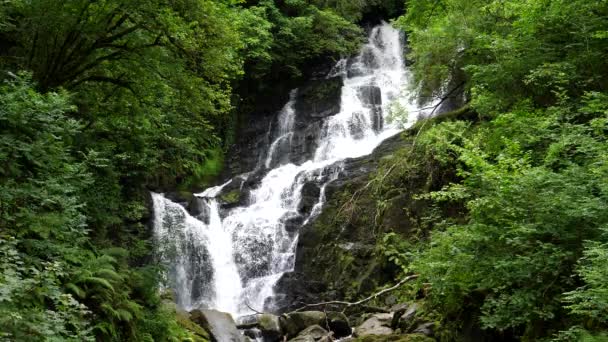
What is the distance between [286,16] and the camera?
26625 millimetres

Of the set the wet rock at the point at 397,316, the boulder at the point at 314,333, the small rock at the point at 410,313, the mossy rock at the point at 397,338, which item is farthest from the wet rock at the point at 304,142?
the mossy rock at the point at 397,338

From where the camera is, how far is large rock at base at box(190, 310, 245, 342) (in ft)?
37.0

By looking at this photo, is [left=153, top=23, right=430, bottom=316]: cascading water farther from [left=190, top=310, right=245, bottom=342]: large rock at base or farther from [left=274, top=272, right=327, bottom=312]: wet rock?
[left=190, top=310, right=245, bottom=342]: large rock at base

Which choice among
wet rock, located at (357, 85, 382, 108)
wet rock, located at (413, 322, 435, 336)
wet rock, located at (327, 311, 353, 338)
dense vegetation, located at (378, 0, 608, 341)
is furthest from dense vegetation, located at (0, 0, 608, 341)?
wet rock, located at (357, 85, 382, 108)

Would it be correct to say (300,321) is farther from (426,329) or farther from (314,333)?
(426,329)

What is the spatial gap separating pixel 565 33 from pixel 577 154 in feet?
9.14

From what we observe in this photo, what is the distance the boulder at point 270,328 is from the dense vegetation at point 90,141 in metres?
2.71

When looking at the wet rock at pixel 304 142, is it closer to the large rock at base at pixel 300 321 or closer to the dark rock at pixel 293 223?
the dark rock at pixel 293 223

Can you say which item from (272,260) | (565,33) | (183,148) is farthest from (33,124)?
(272,260)

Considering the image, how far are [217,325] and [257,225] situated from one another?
6180mm

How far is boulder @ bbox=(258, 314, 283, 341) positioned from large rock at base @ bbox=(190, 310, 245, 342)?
2.74ft

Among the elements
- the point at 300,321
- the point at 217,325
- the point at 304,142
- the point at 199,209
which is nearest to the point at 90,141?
the point at 217,325

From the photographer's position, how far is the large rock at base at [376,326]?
34.0 feet

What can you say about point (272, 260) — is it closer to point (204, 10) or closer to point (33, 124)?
point (204, 10)
